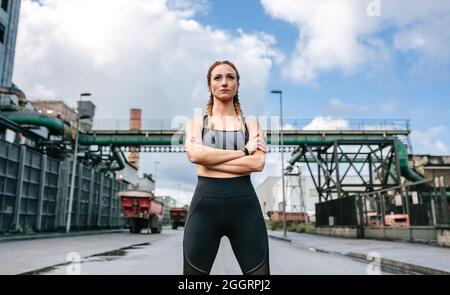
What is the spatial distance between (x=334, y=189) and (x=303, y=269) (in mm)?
26900

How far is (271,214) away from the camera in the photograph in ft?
212

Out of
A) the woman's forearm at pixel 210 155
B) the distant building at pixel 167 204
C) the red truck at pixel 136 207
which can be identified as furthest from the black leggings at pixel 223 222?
the distant building at pixel 167 204

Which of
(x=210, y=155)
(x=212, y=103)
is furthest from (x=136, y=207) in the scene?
(x=210, y=155)

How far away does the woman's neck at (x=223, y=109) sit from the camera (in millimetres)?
2221

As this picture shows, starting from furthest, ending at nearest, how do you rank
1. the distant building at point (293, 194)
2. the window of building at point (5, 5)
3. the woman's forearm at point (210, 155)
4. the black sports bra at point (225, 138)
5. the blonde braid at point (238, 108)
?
the distant building at point (293, 194) → the window of building at point (5, 5) → the blonde braid at point (238, 108) → the black sports bra at point (225, 138) → the woman's forearm at point (210, 155)

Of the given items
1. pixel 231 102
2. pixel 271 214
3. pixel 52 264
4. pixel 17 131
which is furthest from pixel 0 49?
pixel 271 214

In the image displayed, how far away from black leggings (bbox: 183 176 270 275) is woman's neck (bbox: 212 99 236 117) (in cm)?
37

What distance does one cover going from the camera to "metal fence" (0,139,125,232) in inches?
816

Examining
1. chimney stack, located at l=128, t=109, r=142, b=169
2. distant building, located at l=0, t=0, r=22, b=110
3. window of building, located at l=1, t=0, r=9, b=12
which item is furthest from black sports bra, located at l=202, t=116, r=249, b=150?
window of building, located at l=1, t=0, r=9, b=12

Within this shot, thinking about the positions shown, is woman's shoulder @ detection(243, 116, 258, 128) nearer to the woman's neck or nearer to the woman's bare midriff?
the woman's neck

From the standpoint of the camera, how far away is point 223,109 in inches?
87.5

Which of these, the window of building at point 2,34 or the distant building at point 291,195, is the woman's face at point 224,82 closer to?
the window of building at point 2,34

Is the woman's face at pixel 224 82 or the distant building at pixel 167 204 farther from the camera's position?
the distant building at pixel 167 204

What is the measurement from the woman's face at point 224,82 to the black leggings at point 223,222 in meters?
0.45
